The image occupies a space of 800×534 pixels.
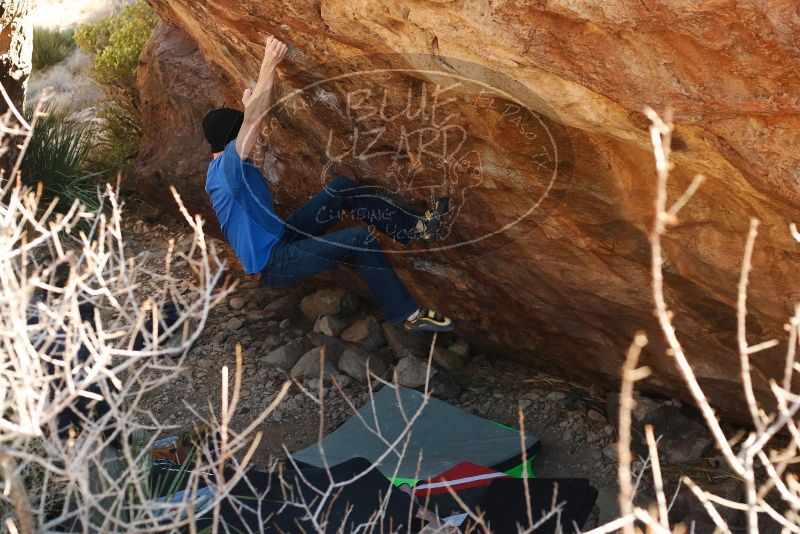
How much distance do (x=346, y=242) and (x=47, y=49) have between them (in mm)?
8507

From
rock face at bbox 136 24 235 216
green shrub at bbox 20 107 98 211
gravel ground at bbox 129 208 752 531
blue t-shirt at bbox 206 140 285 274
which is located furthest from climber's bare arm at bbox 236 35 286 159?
green shrub at bbox 20 107 98 211

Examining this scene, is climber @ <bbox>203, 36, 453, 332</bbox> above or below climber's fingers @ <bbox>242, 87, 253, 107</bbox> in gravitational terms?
below

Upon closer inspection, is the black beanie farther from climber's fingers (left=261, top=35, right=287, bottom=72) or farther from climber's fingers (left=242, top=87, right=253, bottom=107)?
climber's fingers (left=261, top=35, right=287, bottom=72)

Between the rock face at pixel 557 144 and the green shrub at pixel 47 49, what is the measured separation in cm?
637

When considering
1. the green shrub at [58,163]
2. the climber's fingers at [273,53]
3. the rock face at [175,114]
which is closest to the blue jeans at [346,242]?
the climber's fingers at [273,53]

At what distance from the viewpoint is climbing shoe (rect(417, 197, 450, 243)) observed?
15.2ft

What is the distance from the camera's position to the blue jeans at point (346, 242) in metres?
4.51

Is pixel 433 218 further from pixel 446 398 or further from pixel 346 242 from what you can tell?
pixel 446 398

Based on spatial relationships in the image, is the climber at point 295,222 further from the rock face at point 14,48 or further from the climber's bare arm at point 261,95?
the rock face at point 14,48

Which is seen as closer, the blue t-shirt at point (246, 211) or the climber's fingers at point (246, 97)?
the climber's fingers at point (246, 97)

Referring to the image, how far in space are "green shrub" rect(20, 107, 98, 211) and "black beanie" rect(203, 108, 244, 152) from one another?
9.13 ft

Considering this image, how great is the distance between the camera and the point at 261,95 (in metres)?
4.12

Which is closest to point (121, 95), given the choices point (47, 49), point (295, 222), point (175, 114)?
point (175, 114)

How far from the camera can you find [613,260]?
4410mm
